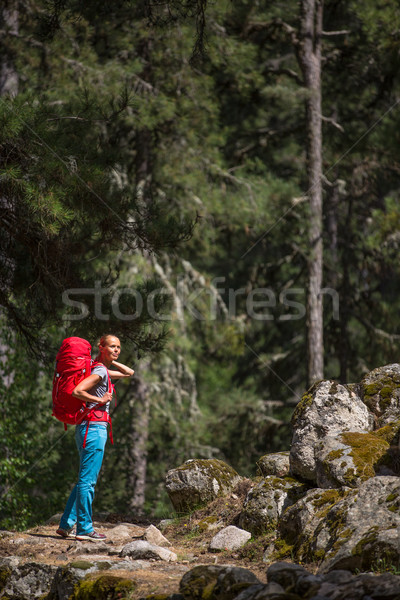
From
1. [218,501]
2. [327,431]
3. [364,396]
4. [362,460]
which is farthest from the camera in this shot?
[218,501]

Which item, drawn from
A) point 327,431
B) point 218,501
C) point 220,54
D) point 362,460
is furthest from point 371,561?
point 220,54

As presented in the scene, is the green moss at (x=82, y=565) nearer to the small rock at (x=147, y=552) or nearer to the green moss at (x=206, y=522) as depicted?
the small rock at (x=147, y=552)

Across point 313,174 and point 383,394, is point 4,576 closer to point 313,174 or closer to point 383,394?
point 383,394

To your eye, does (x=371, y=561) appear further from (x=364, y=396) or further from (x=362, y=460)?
(x=364, y=396)

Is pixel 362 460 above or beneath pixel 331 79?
beneath

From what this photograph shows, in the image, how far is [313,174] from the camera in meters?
14.3

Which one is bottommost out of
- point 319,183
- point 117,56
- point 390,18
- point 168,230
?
point 168,230

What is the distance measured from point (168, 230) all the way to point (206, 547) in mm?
3602

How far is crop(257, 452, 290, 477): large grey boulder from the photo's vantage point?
23.2ft

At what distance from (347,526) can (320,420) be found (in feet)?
4.86

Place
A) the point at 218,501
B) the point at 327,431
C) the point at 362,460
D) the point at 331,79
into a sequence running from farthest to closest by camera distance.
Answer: the point at 331,79
the point at 218,501
the point at 327,431
the point at 362,460

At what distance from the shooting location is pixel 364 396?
6.67 meters

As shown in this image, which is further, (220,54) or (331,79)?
(331,79)

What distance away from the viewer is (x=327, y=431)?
20.3 feet
